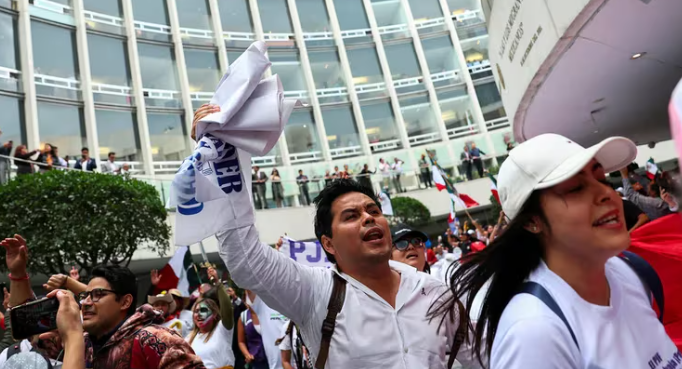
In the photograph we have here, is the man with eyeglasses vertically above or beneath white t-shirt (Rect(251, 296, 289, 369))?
above

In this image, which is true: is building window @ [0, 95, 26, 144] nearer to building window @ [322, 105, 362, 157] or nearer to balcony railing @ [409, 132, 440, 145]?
building window @ [322, 105, 362, 157]

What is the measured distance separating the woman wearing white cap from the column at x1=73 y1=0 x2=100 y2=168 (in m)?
23.4

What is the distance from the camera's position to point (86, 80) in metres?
23.4

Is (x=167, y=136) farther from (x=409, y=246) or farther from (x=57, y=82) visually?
(x=409, y=246)

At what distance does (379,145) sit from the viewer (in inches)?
1198

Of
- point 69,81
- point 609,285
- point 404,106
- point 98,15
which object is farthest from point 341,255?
point 404,106

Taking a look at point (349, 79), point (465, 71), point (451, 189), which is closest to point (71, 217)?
point (451, 189)

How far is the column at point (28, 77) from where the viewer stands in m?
20.8

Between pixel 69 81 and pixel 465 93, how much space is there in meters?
21.6

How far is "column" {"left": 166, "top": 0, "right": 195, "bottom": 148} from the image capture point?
87.1 ft

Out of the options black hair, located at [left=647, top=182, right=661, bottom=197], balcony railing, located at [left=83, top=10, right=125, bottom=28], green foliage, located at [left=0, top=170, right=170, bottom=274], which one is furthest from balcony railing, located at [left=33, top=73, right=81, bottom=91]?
black hair, located at [left=647, top=182, right=661, bottom=197]

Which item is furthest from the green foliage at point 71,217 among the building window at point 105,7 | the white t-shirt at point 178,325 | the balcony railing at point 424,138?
the balcony railing at point 424,138

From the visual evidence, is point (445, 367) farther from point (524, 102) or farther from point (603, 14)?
point (524, 102)

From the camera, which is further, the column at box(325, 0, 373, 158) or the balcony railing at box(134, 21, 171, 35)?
the column at box(325, 0, 373, 158)
